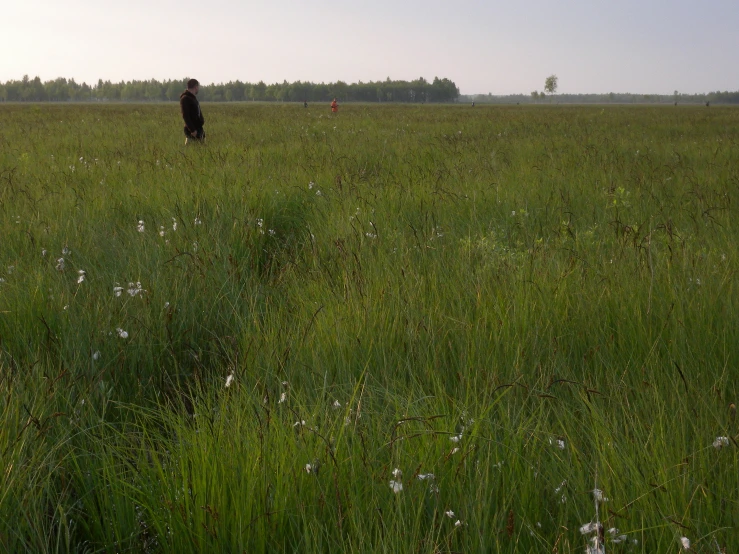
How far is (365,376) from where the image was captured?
8.55ft

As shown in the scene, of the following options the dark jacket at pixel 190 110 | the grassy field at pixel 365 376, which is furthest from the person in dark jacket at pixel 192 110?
the grassy field at pixel 365 376

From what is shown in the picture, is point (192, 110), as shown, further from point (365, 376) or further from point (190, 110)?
point (365, 376)

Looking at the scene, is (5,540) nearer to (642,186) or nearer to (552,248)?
(552,248)

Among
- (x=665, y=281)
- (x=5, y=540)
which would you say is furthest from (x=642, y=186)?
(x=5, y=540)

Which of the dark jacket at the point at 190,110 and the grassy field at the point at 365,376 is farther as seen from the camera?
the dark jacket at the point at 190,110

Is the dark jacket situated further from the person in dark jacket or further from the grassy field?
the grassy field

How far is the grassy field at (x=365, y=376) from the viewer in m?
1.71

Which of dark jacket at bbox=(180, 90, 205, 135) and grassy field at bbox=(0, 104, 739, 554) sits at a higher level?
dark jacket at bbox=(180, 90, 205, 135)

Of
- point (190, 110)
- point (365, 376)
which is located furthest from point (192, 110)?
point (365, 376)

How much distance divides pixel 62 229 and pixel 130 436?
10.8ft

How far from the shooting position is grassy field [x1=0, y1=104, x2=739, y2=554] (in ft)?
5.60

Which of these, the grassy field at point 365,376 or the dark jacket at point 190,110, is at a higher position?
the dark jacket at point 190,110

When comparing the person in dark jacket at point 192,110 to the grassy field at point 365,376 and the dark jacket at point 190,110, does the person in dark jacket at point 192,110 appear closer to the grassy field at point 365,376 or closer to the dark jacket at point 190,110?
the dark jacket at point 190,110

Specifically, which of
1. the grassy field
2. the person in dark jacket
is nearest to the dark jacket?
the person in dark jacket
